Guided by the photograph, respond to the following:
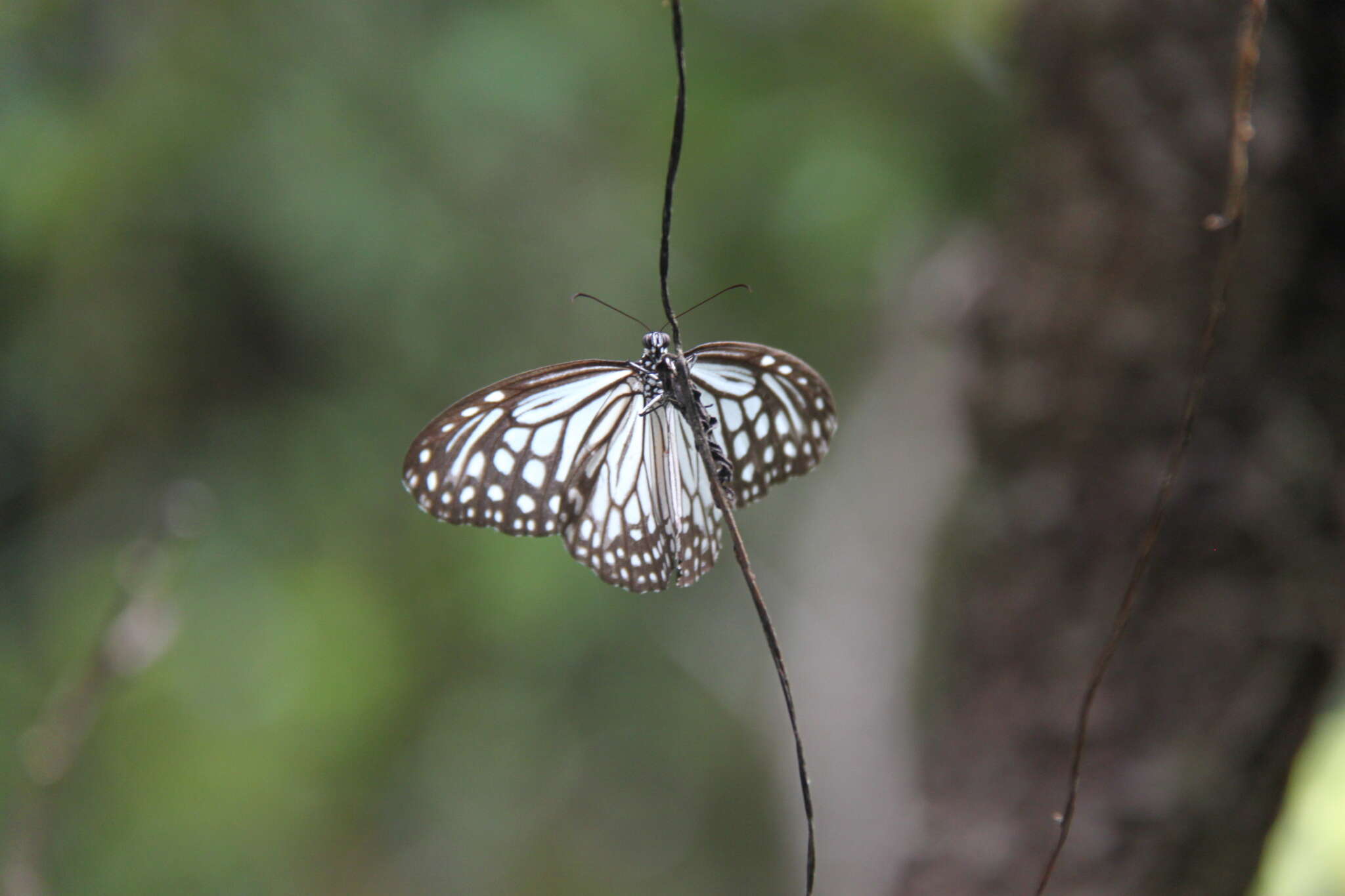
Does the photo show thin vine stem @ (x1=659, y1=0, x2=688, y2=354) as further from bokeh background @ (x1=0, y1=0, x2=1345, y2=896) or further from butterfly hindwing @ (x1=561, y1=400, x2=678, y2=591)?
bokeh background @ (x1=0, y1=0, x2=1345, y2=896)

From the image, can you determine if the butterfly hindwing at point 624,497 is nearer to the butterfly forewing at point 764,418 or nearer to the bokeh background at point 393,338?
the butterfly forewing at point 764,418

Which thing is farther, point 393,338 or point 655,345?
point 393,338

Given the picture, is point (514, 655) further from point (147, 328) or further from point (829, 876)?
point (147, 328)

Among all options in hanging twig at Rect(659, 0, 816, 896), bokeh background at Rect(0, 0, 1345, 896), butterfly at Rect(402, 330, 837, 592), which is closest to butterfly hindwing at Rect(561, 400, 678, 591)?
butterfly at Rect(402, 330, 837, 592)

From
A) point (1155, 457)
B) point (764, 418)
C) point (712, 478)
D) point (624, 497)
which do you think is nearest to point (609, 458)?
point (624, 497)

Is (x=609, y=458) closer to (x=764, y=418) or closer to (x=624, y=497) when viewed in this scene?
(x=624, y=497)

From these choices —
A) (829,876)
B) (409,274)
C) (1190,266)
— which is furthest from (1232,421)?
(409,274)
